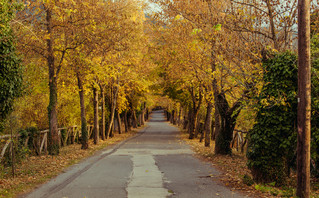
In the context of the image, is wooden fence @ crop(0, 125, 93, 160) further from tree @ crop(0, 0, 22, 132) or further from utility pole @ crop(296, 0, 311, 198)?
utility pole @ crop(296, 0, 311, 198)

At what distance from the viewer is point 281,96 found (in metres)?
8.98

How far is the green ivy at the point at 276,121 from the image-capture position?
9219mm

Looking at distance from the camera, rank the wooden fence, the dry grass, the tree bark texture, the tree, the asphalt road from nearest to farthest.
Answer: the asphalt road, the dry grass, the tree, the wooden fence, the tree bark texture

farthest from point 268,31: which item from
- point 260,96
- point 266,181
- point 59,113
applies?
point 59,113

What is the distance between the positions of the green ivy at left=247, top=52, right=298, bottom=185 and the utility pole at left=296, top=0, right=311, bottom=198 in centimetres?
156

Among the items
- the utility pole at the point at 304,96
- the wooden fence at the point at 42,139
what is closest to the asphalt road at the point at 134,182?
the utility pole at the point at 304,96

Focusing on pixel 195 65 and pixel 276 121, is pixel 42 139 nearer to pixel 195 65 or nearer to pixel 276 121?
pixel 195 65

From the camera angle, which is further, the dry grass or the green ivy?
the green ivy

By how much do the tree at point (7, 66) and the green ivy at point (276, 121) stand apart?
25.3 feet

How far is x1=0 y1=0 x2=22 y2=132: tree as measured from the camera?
9.53 meters

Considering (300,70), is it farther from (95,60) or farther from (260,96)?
(95,60)

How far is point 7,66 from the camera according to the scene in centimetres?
989

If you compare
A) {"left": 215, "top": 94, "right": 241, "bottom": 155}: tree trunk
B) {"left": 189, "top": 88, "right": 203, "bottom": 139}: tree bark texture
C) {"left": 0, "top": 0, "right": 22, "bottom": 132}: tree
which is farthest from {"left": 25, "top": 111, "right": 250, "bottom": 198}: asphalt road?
{"left": 189, "top": 88, "right": 203, "bottom": 139}: tree bark texture

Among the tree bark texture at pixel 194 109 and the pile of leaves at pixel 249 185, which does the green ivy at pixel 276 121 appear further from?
the tree bark texture at pixel 194 109
